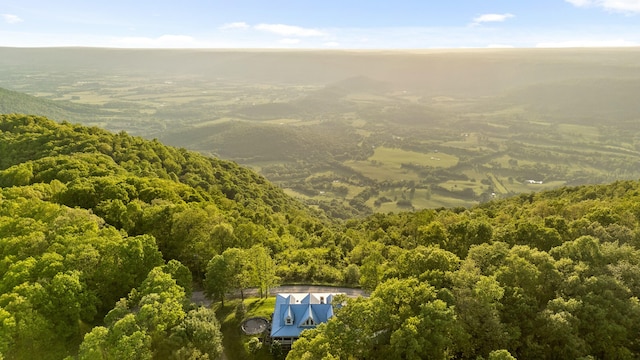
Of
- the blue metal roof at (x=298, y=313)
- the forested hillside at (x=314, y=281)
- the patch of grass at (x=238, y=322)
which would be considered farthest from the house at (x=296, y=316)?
the forested hillside at (x=314, y=281)

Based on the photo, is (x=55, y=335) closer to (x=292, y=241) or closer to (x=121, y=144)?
(x=292, y=241)

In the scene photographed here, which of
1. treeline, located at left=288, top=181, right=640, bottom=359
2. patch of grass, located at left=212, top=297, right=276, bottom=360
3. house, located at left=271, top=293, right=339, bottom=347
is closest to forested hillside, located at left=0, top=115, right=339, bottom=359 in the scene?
patch of grass, located at left=212, top=297, right=276, bottom=360

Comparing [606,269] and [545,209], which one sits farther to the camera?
[545,209]

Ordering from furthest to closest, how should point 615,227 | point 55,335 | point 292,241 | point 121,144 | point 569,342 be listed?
1. point 121,144
2. point 292,241
3. point 615,227
4. point 55,335
5. point 569,342

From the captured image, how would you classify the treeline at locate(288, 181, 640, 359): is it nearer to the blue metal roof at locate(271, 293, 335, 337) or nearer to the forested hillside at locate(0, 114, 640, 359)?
the forested hillside at locate(0, 114, 640, 359)

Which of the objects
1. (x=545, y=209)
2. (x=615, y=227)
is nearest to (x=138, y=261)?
(x=615, y=227)

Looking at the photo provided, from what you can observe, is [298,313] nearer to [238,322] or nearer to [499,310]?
[238,322]
